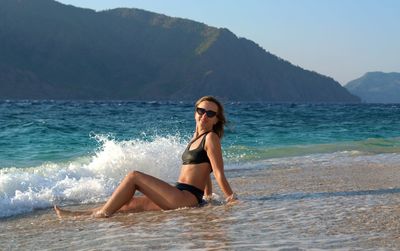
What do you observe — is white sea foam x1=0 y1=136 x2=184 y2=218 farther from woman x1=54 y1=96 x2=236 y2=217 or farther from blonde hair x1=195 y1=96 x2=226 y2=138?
blonde hair x1=195 y1=96 x2=226 y2=138

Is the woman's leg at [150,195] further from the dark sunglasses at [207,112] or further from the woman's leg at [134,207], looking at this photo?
the dark sunglasses at [207,112]

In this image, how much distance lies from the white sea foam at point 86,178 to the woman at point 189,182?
177 cm

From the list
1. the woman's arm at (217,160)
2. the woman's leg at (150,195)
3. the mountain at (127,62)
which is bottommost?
the woman's leg at (150,195)

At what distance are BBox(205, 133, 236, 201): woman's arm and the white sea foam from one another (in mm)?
2604

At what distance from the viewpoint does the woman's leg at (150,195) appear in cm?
639

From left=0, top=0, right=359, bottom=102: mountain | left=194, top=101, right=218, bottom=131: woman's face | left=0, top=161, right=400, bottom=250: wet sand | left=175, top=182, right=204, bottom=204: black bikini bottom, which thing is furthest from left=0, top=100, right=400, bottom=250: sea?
left=0, top=0, right=359, bottom=102: mountain

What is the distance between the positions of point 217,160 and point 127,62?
179m

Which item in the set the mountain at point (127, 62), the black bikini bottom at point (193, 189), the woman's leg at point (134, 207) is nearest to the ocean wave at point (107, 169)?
the woman's leg at point (134, 207)

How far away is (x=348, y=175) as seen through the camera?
10117 mm

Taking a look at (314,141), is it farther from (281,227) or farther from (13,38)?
(13,38)

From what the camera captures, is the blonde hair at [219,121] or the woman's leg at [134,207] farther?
the blonde hair at [219,121]

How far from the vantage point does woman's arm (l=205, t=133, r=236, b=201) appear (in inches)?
258

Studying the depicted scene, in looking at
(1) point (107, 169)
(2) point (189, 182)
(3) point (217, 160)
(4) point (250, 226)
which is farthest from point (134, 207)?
(1) point (107, 169)

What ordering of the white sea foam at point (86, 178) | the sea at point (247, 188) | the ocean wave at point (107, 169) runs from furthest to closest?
1. the ocean wave at point (107, 169)
2. the white sea foam at point (86, 178)
3. the sea at point (247, 188)
